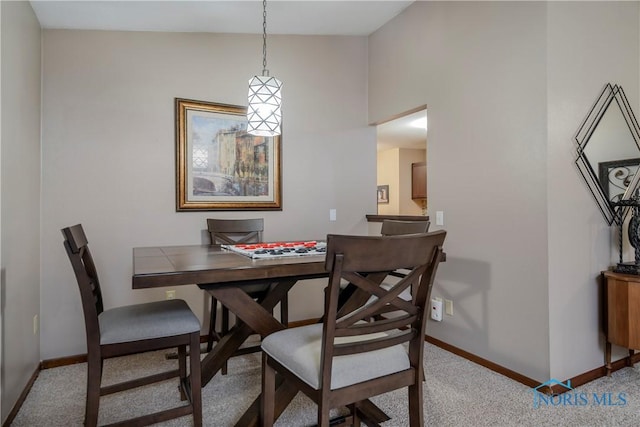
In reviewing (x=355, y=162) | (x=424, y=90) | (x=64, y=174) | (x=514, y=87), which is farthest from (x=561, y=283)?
(x=64, y=174)

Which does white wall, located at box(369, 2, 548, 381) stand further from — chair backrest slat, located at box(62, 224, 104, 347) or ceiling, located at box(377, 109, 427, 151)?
chair backrest slat, located at box(62, 224, 104, 347)

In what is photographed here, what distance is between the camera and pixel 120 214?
9.16 feet

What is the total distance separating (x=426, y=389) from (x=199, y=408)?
130cm

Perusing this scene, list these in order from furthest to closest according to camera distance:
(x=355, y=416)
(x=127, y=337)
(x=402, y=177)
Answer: (x=402, y=177), (x=355, y=416), (x=127, y=337)

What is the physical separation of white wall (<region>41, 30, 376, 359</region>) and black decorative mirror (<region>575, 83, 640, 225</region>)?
1.98m

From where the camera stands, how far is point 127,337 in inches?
65.2

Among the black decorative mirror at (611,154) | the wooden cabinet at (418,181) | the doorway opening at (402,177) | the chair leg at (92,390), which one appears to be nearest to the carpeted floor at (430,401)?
the chair leg at (92,390)

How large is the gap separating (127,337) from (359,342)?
3.39 ft

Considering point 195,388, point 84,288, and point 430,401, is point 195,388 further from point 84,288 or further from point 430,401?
point 430,401

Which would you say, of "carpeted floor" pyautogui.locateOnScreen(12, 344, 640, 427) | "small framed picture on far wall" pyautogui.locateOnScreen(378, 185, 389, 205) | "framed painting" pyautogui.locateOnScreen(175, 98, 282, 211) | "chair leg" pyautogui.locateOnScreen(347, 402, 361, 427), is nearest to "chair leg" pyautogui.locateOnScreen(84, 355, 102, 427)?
"carpeted floor" pyautogui.locateOnScreen(12, 344, 640, 427)

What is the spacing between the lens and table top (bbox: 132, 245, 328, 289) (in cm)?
146

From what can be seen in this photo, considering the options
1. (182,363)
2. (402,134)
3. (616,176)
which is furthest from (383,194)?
(182,363)

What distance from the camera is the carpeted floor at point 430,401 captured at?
193 centimetres

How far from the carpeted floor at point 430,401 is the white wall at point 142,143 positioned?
2.00 feet
